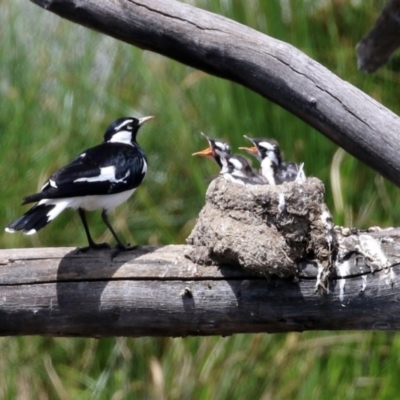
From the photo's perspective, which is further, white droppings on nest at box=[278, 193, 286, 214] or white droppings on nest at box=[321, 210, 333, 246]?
white droppings on nest at box=[278, 193, 286, 214]

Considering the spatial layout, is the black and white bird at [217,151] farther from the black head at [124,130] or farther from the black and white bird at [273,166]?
the black head at [124,130]

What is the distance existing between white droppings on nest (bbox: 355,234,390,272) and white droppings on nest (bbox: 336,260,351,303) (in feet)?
0.24

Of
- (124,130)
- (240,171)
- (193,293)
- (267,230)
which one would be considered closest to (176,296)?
(193,293)

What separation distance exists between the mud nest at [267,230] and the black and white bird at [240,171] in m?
0.61

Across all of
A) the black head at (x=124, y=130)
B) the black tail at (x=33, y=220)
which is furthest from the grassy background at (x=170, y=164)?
the black tail at (x=33, y=220)

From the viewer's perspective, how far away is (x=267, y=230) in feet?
12.8

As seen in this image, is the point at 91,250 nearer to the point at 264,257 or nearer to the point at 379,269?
the point at 264,257

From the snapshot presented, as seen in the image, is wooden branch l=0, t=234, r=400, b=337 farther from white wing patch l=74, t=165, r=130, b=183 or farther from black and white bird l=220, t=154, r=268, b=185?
black and white bird l=220, t=154, r=268, b=185

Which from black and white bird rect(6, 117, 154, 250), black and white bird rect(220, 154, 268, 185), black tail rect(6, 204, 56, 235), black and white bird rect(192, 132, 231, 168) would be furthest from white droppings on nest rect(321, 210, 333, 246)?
black and white bird rect(192, 132, 231, 168)

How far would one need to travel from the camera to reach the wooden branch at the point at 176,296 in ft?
11.9

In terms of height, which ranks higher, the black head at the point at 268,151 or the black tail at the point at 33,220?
the black head at the point at 268,151

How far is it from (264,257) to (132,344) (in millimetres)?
3318

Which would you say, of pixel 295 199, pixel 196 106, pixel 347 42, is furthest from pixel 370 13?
pixel 295 199

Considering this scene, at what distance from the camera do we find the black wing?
4.09 meters
